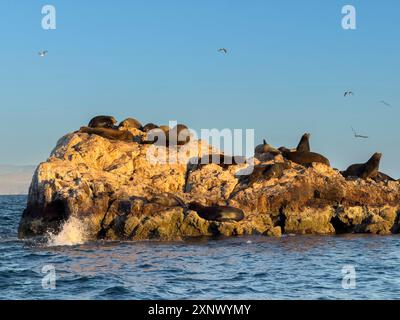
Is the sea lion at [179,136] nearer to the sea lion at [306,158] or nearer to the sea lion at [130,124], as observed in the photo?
the sea lion at [130,124]

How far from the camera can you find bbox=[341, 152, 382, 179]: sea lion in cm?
4825

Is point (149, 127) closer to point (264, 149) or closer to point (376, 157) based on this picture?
point (264, 149)

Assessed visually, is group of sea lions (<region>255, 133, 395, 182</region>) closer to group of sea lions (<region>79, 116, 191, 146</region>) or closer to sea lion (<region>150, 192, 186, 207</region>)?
group of sea lions (<region>79, 116, 191, 146</region>)

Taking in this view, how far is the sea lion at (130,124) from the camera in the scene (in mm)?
49156

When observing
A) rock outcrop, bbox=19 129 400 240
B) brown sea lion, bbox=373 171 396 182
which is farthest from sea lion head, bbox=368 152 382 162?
rock outcrop, bbox=19 129 400 240

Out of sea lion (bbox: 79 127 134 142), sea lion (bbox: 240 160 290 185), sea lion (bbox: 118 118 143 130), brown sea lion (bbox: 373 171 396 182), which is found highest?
sea lion (bbox: 118 118 143 130)

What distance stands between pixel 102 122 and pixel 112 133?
4.43 metres

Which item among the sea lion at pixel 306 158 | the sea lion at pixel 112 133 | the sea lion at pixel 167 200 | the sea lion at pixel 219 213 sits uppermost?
the sea lion at pixel 112 133

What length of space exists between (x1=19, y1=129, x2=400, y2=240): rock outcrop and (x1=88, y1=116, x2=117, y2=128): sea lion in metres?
3.31

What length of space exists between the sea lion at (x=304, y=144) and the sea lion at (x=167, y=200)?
551 inches

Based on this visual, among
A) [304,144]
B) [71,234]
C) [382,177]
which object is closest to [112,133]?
[71,234]

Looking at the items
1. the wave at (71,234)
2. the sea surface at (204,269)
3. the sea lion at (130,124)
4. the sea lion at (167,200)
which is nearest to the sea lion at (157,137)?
the sea lion at (130,124)

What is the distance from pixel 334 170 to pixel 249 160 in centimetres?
598

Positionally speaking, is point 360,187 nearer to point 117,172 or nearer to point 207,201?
point 207,201
